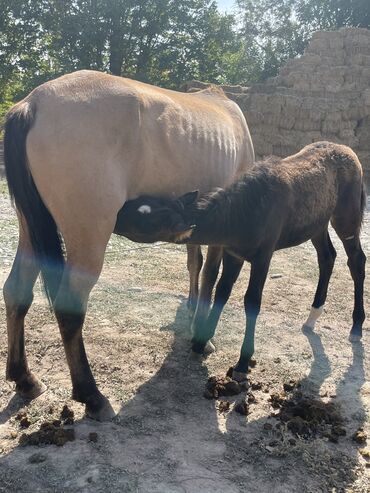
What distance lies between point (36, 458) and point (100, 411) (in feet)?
1.64

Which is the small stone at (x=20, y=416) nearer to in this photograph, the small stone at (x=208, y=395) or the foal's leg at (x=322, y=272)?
the small stone at (x=208, y=395)

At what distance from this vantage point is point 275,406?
9.89 ft

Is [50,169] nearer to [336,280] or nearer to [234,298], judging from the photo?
[234,298]

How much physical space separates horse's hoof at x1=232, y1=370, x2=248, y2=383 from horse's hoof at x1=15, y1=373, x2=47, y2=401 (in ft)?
4.45

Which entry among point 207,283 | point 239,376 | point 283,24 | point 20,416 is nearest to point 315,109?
point 207,283

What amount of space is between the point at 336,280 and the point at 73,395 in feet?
12.2

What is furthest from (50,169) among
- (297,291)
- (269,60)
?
(269,60)

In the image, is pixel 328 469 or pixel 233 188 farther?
pixel 233 188

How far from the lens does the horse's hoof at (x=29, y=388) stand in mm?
2977

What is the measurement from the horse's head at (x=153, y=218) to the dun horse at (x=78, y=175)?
8 cm

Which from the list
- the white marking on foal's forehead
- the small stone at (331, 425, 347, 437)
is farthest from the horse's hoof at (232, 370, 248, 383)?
the white marking on foal's forehead

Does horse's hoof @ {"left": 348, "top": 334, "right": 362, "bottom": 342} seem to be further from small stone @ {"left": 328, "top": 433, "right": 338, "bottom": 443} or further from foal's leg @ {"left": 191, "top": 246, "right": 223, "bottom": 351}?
small stone @ {"left": 328, "top": 433, "right": 338, "bottom": 443}

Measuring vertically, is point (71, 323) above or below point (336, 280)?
above

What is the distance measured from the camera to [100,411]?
2.80 m
